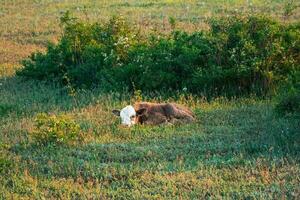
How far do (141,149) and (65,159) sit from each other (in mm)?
935

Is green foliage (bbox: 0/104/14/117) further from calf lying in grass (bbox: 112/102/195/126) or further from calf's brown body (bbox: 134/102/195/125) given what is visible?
calf's brown body (bbox: 134/102/195/125)

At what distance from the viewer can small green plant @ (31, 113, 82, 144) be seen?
8578mm

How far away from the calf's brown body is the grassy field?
20 centimetres

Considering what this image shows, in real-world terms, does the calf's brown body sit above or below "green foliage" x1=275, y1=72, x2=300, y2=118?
below

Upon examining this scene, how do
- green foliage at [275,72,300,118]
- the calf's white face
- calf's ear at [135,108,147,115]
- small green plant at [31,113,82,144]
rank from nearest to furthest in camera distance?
small green plant at [31,113,82,144]
green foliage at [275,72,300,118]
the calf's white face
calf's ear at [135,108,147,115]

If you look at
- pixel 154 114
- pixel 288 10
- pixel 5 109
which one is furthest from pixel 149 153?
pixel 288 10

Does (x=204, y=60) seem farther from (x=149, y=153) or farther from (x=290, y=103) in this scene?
(x=149, y=153)

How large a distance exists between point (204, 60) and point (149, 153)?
388 centimetres

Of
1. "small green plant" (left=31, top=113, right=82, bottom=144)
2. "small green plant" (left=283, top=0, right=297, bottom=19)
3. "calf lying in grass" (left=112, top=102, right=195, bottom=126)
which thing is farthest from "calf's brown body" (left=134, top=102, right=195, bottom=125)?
"small green plant" (left=283, top=0, right=297, bottom=19)

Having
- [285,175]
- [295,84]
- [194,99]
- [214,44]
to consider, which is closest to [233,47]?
[214,44]

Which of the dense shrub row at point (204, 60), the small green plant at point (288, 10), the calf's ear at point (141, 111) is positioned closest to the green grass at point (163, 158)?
the calf's ear at point (141, 111)

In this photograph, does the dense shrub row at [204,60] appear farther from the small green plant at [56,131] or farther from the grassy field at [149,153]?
the small green plant at [56,131]

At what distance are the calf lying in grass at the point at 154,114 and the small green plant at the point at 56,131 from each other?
879mm

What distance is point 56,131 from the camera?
338 inches
